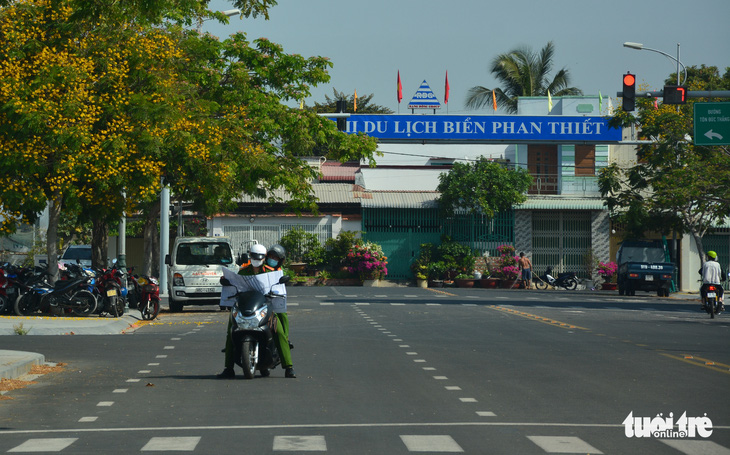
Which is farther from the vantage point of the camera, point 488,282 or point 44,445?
point 488,282

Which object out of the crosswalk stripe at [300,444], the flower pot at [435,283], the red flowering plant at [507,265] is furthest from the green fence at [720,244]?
the crosswalk stripe at [300,444]

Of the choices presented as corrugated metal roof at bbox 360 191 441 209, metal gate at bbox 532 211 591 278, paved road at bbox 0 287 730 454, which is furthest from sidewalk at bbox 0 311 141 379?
metal gate at bbox 532 211 591 278

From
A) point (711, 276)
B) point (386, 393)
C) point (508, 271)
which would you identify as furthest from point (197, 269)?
point (508, 271)

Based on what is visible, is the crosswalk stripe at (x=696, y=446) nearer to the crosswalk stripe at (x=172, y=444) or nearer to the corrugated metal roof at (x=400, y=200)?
the crosswalk stripe at (x=172, y=444)

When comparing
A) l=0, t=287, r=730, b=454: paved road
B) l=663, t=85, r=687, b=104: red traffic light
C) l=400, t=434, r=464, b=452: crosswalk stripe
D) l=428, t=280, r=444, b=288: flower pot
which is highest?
l=663, t=85, r=687, b=104: red traffic light

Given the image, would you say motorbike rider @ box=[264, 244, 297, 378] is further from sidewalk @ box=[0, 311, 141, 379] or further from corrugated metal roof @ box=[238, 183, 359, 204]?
corrugated metal roof @ box=[238, 183, 359, 204]

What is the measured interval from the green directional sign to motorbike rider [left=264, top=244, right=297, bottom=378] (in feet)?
70.0

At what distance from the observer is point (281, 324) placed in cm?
1321

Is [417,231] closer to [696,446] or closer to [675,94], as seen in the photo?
[675,94]

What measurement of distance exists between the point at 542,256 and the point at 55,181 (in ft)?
108

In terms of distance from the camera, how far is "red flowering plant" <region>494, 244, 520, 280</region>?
1984 inches

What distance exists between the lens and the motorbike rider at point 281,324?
13.0 metres

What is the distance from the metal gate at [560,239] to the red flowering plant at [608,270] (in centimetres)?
217

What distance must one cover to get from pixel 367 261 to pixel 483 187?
7.12 m
